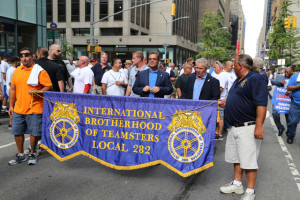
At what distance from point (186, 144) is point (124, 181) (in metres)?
1.11

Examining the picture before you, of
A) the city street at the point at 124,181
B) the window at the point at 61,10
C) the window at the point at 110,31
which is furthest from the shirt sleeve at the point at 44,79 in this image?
the window at the point at 61,10

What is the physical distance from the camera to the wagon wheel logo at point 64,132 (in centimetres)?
462

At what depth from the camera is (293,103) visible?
7250 mm

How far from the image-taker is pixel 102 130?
14.8 ft

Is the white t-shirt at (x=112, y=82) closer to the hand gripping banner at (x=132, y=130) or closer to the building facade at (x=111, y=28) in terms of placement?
the hand gripping banner at (x=132, y=130)

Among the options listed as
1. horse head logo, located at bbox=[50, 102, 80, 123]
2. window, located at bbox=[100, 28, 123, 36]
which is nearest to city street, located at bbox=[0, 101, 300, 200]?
horse head logo, located at bbox=[50, 102, 80, 123]

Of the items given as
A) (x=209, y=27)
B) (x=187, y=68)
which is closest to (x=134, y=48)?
(x=209, y=27)

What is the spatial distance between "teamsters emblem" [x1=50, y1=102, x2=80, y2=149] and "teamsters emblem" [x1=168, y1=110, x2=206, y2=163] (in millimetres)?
1535

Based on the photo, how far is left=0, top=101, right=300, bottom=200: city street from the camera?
3.93 m

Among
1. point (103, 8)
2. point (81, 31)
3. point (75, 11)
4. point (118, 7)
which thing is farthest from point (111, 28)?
point (75, 11)

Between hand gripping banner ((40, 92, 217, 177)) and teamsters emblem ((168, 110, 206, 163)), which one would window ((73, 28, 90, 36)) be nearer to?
hand gripping banner ((40, 92, 217, 177))

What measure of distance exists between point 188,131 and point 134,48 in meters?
46.1

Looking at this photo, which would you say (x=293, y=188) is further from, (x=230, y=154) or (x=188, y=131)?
(x=188, y=131)

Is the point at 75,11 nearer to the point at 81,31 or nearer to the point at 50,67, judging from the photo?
the point at 81,31
